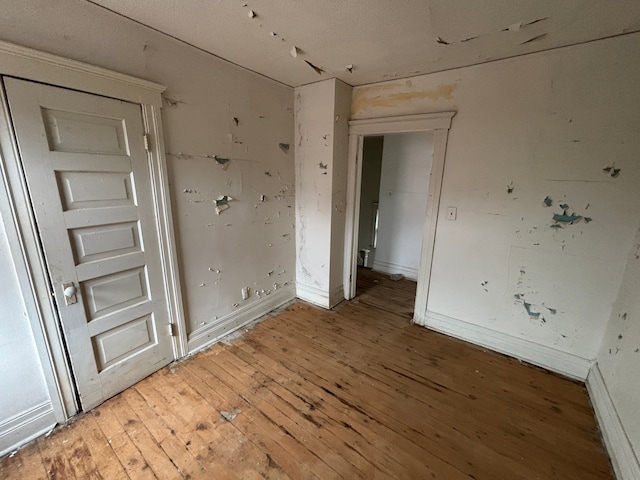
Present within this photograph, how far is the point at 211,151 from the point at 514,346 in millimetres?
3098

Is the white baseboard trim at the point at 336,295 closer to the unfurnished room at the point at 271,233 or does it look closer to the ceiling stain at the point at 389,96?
the unfurnished room at the point at 271,233

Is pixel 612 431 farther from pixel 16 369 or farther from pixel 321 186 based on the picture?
pixel 16 369

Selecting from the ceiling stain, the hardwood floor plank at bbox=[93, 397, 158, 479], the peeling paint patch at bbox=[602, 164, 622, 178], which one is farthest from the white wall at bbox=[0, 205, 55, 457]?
the peeling paint patch at bbox=[602, 164, 622, 178]

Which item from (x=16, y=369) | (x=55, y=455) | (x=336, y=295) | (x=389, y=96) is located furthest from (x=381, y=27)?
(x=55, y=455)

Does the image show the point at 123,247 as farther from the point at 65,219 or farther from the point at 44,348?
the point at 44,348

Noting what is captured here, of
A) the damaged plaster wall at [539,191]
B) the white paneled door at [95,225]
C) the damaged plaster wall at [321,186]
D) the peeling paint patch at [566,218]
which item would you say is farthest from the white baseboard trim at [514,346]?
the white paneled door at [95,225]

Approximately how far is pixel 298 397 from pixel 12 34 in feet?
8.39

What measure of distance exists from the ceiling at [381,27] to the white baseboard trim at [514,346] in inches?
88.9

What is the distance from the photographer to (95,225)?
161 cm

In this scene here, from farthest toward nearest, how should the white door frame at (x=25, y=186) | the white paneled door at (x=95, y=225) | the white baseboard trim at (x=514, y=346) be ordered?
the white baseboard trim at (x=514, y=346), the white paneled door at (x=95, y=225), the white door frame at (x=25, y=186)

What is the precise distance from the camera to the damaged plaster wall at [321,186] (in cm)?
270

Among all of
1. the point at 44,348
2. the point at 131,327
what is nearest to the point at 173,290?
the point at 131,327

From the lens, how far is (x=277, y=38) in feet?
5.90

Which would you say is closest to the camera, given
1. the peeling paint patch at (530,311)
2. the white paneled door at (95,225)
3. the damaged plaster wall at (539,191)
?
the white paneled door at (95,225)
